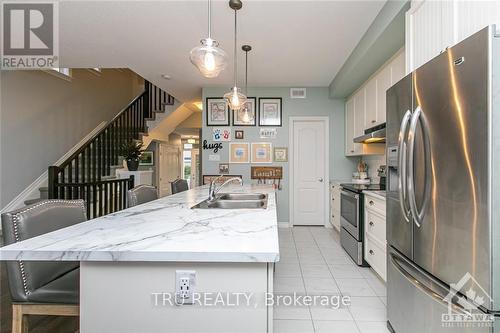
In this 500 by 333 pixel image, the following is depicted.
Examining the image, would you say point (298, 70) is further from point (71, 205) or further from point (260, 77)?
point (71, 205)

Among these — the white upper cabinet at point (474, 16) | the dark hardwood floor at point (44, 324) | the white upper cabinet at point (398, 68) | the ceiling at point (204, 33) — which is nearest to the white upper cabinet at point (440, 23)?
the white upper cabinet at point (474, 16)

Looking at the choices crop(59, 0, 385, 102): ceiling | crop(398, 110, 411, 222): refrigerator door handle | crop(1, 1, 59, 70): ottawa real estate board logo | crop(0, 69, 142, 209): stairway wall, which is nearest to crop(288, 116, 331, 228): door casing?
crop(59, 0, 385, 102): ceiling

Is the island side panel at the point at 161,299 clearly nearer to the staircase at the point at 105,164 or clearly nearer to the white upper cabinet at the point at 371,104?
the staircase at the point at 105,164

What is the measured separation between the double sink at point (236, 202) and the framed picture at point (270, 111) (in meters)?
2.52

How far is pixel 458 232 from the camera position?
114 centimetres

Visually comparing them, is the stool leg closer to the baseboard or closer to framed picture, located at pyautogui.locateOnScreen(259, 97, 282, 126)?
the baseboard

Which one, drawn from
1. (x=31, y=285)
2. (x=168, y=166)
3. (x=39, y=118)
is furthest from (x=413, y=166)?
(x=168, y=166)

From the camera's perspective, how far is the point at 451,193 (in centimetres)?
118

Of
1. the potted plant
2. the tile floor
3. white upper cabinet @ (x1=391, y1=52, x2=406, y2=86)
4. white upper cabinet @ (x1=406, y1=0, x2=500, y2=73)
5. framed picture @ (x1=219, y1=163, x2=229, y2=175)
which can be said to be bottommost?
the tile floor

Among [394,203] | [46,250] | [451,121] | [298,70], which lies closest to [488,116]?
[451,121]

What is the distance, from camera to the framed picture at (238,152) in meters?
5.01

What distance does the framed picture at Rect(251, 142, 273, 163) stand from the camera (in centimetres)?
500

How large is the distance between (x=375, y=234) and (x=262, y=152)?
2.74 meters

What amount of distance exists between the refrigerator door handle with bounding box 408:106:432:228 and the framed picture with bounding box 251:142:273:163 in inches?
142
